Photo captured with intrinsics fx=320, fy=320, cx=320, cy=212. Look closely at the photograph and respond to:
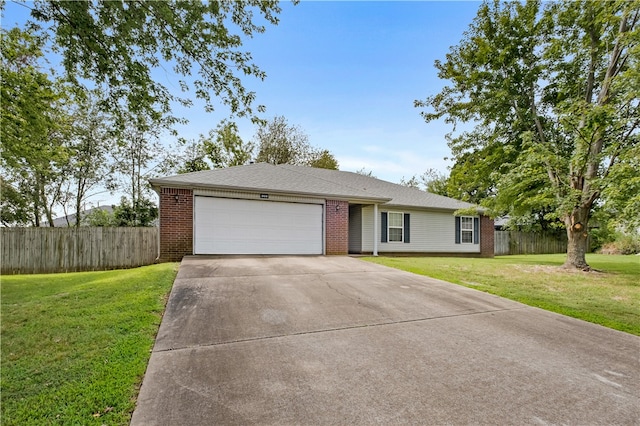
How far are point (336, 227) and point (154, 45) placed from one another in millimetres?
9391

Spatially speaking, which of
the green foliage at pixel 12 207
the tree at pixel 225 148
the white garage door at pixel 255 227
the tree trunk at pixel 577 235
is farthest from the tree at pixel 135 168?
→ the tree trunk at pixel 577 235

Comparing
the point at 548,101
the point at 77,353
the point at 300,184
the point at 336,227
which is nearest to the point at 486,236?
the point at 548,101

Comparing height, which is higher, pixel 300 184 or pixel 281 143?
pixel 281 143

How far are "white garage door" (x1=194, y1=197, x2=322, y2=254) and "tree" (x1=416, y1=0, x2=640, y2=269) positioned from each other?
6682mm

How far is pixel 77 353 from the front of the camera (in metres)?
3.28

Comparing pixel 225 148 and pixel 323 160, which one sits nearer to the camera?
pixel 225 148

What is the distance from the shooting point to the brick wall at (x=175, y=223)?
1044 cm

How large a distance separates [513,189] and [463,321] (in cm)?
784

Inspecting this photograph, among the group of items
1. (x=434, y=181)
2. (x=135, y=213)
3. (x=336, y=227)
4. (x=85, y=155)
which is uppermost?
(x=434, y=181)

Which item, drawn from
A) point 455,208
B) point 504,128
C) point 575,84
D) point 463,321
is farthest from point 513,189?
point 463,321

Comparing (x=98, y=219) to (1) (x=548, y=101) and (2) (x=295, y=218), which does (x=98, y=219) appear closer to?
(2) (x=295, y=218)

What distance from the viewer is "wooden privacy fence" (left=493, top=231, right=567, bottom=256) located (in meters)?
21.8

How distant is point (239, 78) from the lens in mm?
5254

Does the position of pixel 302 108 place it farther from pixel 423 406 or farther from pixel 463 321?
pixel 423 406
